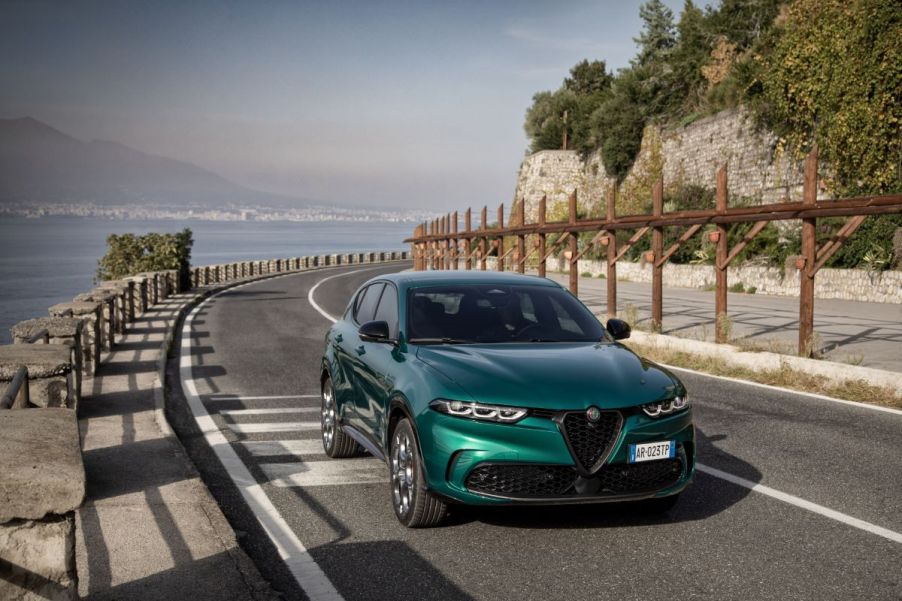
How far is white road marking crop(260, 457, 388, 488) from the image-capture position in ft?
24.8

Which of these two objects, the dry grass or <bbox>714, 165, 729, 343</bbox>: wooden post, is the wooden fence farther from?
the dry grass

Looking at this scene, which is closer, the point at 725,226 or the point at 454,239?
the point at 725,226

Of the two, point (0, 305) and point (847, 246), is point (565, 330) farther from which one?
point (0, 305)

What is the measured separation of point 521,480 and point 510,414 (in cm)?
40

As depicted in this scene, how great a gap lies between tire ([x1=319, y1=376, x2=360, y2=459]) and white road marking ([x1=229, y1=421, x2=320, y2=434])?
128 cm

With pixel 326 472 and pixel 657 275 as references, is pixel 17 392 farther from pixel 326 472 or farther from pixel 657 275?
pixel 657 275

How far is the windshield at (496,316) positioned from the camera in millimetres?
7113

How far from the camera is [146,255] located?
137 feet

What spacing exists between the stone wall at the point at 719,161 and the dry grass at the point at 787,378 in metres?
13.5

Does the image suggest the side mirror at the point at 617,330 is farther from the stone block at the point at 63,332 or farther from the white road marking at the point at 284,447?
the stone block at the point at 63,332

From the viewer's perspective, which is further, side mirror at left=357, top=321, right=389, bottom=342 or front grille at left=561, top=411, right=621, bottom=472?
side mirror at left=357, top=321, right=389, bottom=342

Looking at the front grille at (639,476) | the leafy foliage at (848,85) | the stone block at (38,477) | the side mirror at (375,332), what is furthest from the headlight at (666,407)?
the leafy foliage at (848,85)

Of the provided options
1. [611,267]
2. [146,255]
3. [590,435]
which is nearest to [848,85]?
[611,267]

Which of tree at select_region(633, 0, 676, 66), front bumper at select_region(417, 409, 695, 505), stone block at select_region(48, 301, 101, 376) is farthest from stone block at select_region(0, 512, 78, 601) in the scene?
tree at select_region(633, 0, 676, 66)
